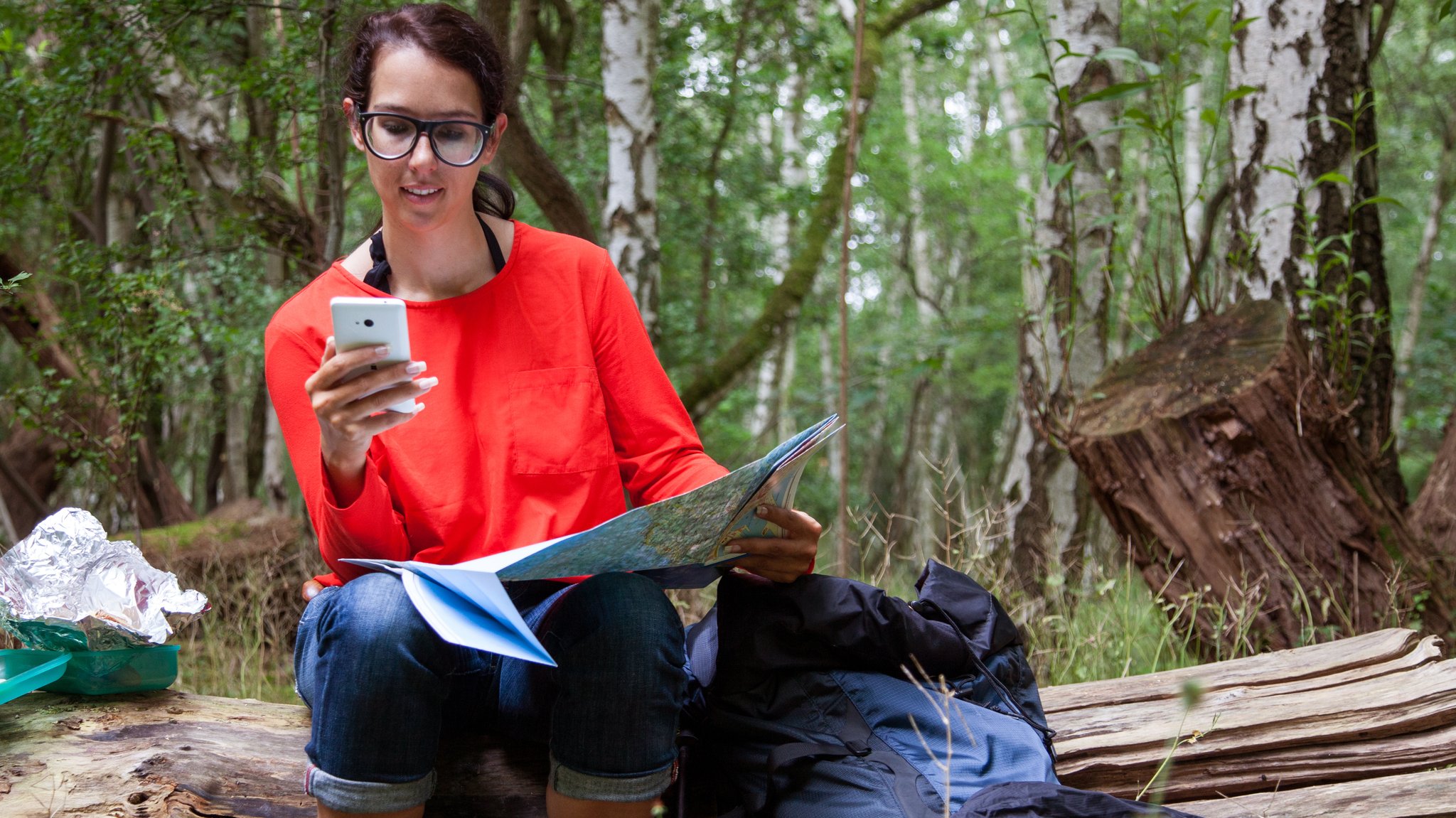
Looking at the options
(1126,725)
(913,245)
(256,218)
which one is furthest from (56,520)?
(913,245)

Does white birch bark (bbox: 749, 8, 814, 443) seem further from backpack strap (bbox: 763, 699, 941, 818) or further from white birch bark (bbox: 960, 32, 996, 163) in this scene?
backpack strap (bbox: 763, 699, 941, 818)

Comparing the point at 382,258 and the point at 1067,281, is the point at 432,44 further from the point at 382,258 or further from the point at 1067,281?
the point at 1067,281

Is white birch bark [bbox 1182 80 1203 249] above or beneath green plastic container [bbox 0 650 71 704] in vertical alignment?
above

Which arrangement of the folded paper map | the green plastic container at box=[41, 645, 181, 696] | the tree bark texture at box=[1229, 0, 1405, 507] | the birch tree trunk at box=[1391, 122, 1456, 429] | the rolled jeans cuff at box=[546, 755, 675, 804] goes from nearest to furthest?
the folded paper map
the rolled jeans cuff at box=[546, 755, 675, 804]
the green plastic container at box=[41, 645, 181, 696]
the tree bark texture at box=[1229, 0, 1405, 507]
the birch tree trunk at box=[1391, 122, 1456, 429]

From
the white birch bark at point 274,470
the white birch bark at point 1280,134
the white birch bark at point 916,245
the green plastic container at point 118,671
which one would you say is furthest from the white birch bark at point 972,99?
the green plastic container at point 118,671

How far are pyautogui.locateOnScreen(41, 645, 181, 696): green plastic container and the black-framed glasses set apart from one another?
1.02 metres

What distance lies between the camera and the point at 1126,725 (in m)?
2.06

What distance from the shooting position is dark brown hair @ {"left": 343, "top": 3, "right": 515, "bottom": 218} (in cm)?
172

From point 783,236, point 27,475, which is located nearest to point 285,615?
point 27,475

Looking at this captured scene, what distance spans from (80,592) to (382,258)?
0.78 m

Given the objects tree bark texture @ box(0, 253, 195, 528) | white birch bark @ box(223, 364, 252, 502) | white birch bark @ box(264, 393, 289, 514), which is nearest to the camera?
tree bark texture @ box(0, 253, 195, 528)

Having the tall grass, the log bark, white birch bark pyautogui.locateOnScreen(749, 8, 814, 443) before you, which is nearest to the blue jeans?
the log bark

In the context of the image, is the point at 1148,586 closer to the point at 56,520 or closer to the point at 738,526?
the point at 738,526

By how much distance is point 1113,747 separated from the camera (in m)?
2.00
